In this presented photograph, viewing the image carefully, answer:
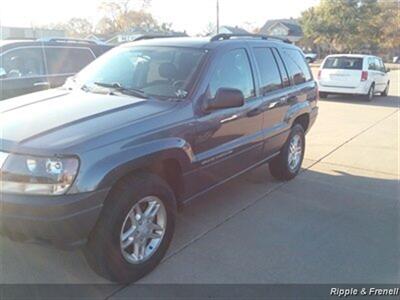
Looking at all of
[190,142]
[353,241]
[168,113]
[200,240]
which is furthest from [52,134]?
[353,241]

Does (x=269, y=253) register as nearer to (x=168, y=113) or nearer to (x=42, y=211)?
(x=168, y=113)

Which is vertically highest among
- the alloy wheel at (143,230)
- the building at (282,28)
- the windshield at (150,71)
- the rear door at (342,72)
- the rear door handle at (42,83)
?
the windshield at (150,71)

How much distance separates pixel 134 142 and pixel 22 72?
4891 mm

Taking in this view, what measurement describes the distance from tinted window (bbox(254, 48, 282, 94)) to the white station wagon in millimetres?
11570

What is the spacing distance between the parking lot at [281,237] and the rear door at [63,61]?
3.98 metres

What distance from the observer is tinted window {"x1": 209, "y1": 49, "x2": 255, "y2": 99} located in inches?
166

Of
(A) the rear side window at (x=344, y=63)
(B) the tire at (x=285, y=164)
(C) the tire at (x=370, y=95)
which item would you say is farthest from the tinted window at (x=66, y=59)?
(C) the tire at (x=370, y=95)

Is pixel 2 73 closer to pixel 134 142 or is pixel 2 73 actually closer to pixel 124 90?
pixel 124 90

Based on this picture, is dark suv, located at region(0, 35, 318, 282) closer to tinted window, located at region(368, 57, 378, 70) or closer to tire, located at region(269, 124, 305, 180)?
tire, located at region(269, 124, 305, 180)

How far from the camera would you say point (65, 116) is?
133 inches

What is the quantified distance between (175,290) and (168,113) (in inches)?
54.4

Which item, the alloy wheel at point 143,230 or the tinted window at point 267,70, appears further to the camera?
the tinted window at point 267,70

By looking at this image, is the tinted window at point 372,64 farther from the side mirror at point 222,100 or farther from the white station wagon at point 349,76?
the side mirror at point 222,100

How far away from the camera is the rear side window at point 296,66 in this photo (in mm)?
5871
